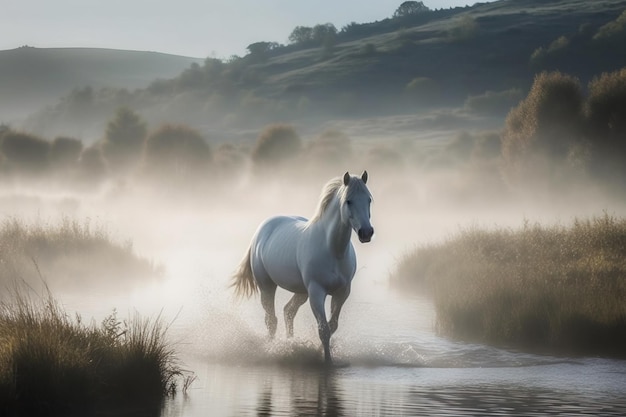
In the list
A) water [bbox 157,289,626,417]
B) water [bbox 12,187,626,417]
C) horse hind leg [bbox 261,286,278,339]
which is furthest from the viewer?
horse hind leg [bbox 261,286,278,339]

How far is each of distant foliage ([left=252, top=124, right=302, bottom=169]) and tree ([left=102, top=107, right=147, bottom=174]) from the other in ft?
48.8

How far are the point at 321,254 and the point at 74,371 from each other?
4776mm

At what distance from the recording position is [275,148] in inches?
3287

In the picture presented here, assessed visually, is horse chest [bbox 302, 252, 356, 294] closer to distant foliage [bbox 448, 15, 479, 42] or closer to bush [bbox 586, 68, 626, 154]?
bush [bbox 586, 68, 626, 154]

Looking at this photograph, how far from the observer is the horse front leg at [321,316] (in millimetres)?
14789

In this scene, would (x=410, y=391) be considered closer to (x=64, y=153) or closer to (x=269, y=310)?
(x=269, y=310)

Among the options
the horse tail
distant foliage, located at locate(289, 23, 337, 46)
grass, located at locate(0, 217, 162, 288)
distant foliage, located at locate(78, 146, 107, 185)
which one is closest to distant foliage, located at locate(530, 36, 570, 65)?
distant foliage, located at locate(289, 23, 337, 46)

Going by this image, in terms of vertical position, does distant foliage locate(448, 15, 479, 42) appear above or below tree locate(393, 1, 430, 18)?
below

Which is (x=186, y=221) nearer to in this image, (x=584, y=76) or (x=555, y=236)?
(x=555, y=236)

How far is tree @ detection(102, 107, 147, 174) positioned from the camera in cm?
9494

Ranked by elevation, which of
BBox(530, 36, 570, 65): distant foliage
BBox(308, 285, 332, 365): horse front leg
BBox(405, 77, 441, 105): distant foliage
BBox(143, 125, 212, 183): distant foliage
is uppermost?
BBox(530, 36, 570, 65): distant foliage

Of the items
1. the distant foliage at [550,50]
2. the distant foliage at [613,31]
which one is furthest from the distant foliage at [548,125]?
the distant foliage at [613,31]

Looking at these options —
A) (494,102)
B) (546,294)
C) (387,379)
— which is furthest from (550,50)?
(387,379)

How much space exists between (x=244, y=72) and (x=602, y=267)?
163077 millimetres
